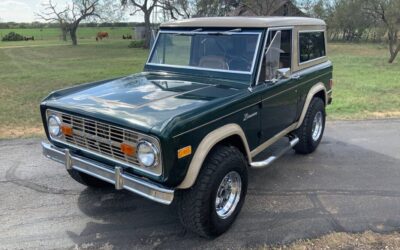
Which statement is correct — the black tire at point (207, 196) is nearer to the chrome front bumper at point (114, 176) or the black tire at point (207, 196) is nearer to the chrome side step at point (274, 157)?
the chrome front bumper at point (114, 176)

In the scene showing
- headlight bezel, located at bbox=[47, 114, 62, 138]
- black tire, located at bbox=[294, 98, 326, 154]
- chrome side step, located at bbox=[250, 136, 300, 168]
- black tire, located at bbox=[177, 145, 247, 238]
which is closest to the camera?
black tire, located at bbox=[177, 145, 247, 238]

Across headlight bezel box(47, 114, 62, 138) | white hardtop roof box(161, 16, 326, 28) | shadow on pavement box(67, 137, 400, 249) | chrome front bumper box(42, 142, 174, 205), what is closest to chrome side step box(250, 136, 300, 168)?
shadow on pavement box(67, 137, 400, 249)

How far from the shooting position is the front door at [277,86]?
4211mm

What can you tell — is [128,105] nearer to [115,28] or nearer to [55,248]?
[55,248]

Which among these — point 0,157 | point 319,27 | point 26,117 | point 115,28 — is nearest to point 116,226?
point 0,157

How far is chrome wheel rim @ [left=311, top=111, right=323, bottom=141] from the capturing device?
5.94 meters

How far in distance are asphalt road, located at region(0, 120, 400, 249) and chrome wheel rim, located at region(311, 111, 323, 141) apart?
1.41ft

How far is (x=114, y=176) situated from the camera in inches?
129

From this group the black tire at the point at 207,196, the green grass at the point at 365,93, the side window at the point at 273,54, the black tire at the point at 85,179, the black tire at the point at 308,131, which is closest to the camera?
the black tire at the point at 207,196

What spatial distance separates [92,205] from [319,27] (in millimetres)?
4106

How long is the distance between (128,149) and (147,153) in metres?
0.21

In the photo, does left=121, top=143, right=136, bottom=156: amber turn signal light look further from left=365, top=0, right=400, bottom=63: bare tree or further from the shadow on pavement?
left=365, top=0, right=400, bottom=63: bare tree

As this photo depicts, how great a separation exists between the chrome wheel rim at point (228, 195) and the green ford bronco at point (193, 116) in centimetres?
1

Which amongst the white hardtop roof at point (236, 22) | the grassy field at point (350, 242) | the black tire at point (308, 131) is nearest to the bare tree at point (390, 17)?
the black tire at point (308, 131)
